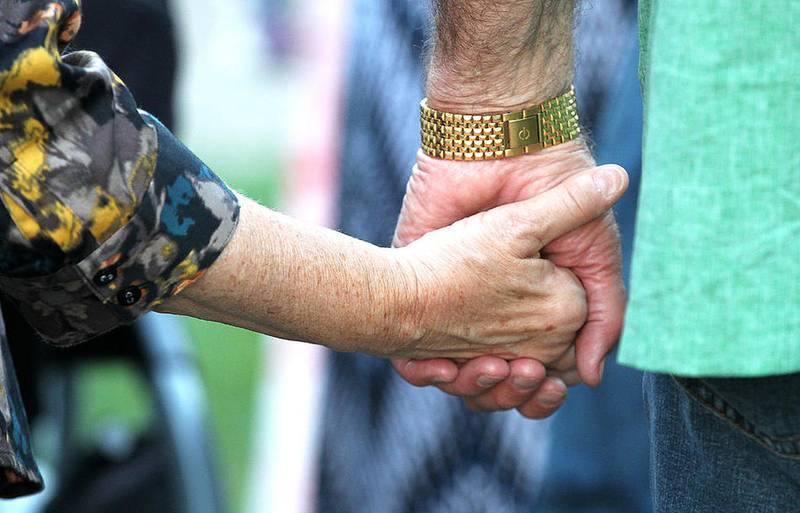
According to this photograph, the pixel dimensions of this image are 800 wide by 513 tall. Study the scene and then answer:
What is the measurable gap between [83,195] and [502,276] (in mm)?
552

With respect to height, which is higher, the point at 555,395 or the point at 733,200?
the point at 733,200

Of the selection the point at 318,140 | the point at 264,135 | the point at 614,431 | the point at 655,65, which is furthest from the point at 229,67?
the point at 655,65

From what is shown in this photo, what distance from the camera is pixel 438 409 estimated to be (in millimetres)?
2256

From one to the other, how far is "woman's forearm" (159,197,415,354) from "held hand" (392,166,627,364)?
0.04 m

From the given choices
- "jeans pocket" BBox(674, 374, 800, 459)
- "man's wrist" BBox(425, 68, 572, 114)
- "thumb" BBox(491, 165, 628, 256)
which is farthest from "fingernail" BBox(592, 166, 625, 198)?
"jeans pocket" BBox(674, 374, 800, 459)

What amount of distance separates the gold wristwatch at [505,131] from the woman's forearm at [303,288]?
0.19 meters

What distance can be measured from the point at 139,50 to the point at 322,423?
1072 mm

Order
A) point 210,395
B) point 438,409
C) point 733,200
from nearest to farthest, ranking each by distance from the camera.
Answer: point 733,200 < point 438,409 < point 210,395

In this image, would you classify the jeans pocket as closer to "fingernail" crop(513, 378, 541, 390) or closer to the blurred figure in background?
"fingernail" crop(513, 378, 541, 390)

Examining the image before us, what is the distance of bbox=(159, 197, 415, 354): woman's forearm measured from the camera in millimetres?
1245

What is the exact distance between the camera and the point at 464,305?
57.0 inches

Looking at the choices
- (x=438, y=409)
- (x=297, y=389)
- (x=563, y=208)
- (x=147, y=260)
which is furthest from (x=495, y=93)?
(x=297, y=389)

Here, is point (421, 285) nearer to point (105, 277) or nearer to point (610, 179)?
point (610, 179)

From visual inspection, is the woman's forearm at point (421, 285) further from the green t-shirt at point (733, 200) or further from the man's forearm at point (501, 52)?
the green t-shirt at point (733, 200)
